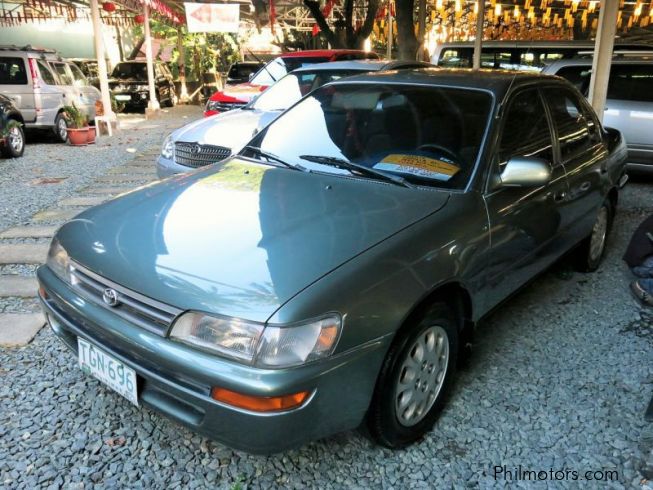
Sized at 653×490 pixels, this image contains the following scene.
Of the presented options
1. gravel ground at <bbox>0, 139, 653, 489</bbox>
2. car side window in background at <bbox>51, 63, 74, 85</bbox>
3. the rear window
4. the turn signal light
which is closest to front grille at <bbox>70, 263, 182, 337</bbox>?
the turn signal light

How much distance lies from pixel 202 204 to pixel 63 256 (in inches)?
25.9

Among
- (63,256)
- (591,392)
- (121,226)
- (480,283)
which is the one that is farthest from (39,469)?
(591,392)

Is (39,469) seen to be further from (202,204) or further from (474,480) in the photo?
(474,480)

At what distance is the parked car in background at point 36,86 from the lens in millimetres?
10188

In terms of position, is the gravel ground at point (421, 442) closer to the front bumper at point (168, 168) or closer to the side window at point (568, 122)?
the side window at point (568, 122)

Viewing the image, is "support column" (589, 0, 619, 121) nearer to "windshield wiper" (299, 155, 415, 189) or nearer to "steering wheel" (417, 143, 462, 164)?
"steering wheel" (417, 143, 462, 164)

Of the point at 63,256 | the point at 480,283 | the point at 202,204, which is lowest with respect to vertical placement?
the point at 480,283

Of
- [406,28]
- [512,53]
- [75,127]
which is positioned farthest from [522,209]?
[75,127]

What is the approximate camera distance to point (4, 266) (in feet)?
14.4

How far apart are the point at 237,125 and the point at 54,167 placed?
4.32 m

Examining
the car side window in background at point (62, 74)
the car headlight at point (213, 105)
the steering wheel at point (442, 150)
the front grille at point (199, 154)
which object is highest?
the car side window in background at point (62, 74)

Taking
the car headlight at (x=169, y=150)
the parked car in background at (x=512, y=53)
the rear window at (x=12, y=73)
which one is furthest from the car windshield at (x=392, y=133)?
the rear window at (x=12, y=73)

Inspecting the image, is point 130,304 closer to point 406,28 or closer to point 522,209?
point 522,209

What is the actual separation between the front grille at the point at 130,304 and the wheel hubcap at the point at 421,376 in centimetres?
95
